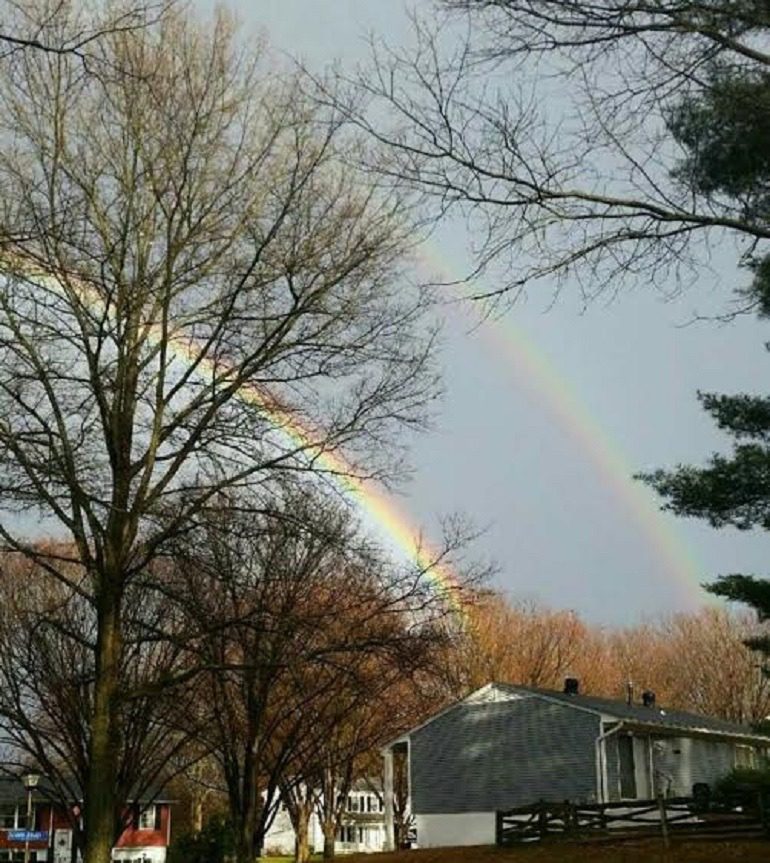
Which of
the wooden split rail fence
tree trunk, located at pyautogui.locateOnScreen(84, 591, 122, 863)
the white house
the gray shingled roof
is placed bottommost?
the white house

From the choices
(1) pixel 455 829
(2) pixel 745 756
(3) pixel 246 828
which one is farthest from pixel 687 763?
(3) pixel 246 828

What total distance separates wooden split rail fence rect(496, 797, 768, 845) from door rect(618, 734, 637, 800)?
3.77m

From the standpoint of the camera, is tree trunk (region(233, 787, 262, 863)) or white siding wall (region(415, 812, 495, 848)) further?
white siding wall (region(415, 812, 495, 848))

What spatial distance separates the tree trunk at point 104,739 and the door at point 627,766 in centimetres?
2033

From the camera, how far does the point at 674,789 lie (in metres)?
29.9

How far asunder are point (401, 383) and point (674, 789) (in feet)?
72.2

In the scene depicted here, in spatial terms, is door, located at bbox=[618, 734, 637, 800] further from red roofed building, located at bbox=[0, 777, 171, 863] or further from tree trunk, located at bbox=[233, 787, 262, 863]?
red roofed building, located at bbox=[0, 777, 171, 863]

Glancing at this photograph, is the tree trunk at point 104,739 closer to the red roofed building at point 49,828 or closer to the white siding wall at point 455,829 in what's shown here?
the white siding wall at point 455,829

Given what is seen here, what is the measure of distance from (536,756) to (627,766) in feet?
7.79

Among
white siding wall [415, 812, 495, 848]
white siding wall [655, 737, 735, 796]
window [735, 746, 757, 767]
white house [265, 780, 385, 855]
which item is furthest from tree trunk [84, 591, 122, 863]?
white house [265, 780, 385, 855]

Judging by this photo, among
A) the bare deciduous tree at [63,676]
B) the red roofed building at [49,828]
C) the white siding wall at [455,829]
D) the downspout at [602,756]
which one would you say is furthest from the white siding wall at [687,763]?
the red roofed building at [49,828]

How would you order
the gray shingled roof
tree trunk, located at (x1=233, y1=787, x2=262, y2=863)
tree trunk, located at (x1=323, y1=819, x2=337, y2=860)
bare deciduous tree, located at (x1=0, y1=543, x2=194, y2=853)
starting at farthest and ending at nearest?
1. tree trunk, located at (x1=323, y1=819, x2=337, y2=860)
2. the gray shingled roof
3. tree trunk, located at (x1=233, y1=787, x2=262, y2=863)
4. bare deciduous tree, located at (x1=0, y1=543, x2=194, y2=853)


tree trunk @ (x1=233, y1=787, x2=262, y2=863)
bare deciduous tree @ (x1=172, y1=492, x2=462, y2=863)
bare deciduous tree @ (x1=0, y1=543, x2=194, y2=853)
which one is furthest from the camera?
tree trunk @ (x1=233, y1=787, x2=262, y2=863)

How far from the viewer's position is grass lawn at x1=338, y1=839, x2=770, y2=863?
719 inches
